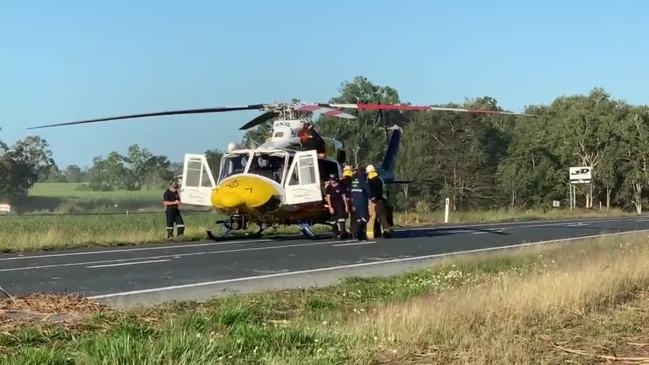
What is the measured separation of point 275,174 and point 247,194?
1.42m

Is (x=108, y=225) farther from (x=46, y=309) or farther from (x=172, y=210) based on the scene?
(x=46, y=309)

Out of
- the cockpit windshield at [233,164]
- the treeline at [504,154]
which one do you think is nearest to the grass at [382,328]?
the cockpit windshield at [233,164]

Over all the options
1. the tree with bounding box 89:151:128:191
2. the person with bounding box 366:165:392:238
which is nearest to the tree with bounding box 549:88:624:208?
the person with bounding box 366:165:392:238

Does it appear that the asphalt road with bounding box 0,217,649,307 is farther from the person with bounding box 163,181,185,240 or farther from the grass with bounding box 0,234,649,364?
the person with bounding box 163,181,185,240

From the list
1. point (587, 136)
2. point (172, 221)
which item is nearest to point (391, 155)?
point (172, 221)

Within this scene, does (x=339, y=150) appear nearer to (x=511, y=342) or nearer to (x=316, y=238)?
(x=316, y=238)

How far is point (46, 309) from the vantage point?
827cm

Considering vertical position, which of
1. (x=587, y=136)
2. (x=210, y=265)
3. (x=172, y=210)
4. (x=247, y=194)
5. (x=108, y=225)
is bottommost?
(x=108, y=225)

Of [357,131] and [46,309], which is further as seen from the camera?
[357,131]

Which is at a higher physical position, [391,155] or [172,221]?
[391,155]

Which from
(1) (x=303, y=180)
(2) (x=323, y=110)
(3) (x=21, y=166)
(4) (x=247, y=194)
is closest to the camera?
(4) (x=247, y=194)

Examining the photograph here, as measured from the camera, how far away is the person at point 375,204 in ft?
71.4

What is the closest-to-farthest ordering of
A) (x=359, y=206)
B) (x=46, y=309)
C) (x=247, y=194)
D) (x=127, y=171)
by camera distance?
1. (x=46, y=309)
2. (x=247, y=194)
3. (x=359, y=206)
4. (x=127, y=171)

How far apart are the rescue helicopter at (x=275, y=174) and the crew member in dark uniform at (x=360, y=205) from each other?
0.94 meters
